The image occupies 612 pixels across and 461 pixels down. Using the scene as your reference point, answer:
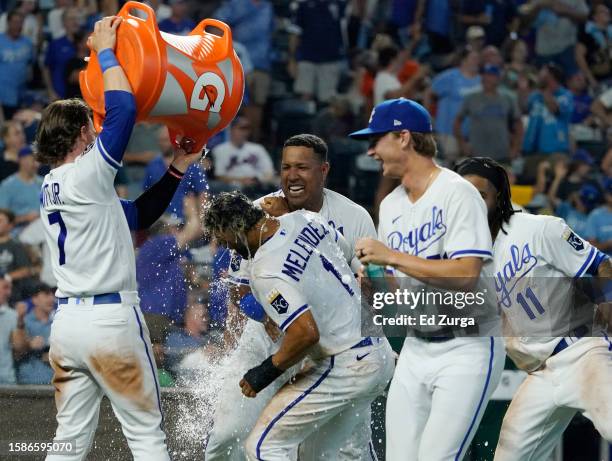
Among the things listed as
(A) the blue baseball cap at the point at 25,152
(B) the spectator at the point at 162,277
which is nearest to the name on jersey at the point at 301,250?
(B) the spectator at the point at 162,277

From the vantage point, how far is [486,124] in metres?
13.1

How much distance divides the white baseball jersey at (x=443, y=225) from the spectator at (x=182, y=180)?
13.0ft

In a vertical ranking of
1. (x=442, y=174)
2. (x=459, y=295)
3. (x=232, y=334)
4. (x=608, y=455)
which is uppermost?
(x=442, y=174)

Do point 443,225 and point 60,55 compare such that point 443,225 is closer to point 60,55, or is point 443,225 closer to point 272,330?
point 272,330

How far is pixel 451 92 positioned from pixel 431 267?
860cm

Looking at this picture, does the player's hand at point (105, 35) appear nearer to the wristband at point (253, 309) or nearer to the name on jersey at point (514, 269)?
the wristband at point (253, 309)

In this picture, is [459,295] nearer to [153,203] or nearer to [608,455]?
[153,203]

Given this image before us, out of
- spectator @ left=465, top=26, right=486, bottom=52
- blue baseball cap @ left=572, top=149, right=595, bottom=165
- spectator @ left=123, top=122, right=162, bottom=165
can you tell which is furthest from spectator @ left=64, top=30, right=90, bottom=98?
blue baseball cap @ left=572, top=149, right=595, bottom=165

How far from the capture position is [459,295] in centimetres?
529

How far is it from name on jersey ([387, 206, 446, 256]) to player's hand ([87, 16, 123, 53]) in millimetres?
1641

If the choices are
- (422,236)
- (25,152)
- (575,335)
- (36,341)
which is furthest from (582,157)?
(422,236)

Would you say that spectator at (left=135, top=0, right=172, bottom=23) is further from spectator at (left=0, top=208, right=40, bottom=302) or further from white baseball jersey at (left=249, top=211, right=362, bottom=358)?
white baseball jersey at (left=249, top=211, right=362, bottom=358)

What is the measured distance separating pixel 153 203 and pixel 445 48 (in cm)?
972

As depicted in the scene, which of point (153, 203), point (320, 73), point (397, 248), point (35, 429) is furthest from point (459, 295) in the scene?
point (320, 73)
